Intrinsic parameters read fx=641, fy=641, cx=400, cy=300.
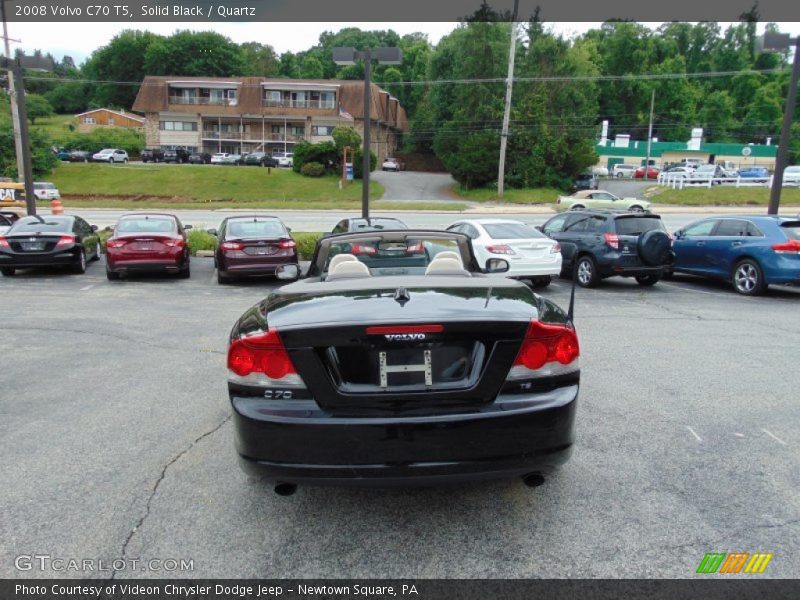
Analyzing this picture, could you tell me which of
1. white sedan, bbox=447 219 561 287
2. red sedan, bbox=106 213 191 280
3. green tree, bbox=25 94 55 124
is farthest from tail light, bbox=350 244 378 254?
green tree, bbox=25 94 55 124

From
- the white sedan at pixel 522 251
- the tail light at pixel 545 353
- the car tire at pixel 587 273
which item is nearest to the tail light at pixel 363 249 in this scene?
the tail light at pixel 545 353

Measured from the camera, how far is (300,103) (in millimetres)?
71062

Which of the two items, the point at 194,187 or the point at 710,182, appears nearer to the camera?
the point at 710,182

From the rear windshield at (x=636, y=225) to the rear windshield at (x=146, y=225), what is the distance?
32.3 ft

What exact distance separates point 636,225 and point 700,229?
181 cm

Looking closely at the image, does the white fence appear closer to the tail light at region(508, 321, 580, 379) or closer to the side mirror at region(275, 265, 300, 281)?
the side mirror at region(275, 265, 300, 281)

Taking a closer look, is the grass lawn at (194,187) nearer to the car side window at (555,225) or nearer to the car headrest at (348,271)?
the car side window at (555,225)

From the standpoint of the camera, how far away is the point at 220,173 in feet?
174

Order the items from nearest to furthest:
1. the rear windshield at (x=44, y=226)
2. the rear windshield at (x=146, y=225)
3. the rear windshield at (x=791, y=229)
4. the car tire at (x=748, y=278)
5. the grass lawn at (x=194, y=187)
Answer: the rear windshield at (x=791, y=229) → the car tire at (x=748, y=278) → the rear windshield at (x=146, y=225) → the rear windshield at (x=44, y=226) → the grass lawn at (x=194, y=187)

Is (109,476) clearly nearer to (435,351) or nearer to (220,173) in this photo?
(435,351)

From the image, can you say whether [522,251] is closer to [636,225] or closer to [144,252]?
[636,225]

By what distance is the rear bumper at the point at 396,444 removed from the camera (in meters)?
3.09

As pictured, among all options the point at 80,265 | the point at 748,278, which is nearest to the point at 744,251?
the point at 748,278

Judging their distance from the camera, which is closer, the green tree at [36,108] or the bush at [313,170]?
the bush at [313,170]
